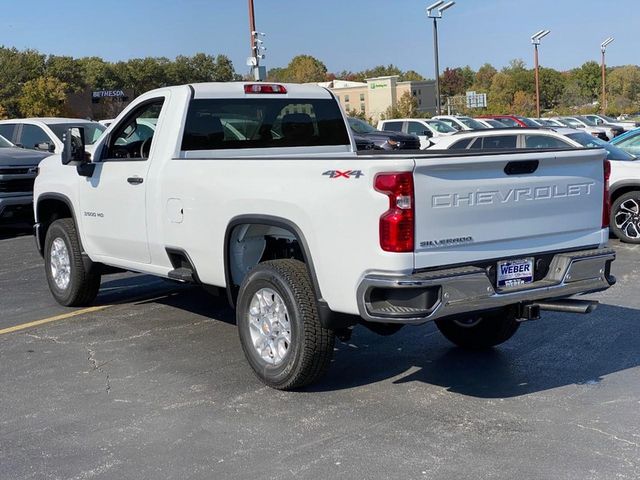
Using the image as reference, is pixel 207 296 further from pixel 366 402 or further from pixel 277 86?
pixel 366 402

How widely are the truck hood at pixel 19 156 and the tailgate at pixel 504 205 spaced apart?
35.1ft

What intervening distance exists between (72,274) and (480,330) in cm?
405

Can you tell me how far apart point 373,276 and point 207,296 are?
430 centimetres

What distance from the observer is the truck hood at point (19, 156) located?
13688 millimetres

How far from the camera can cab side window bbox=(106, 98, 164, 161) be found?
699cm

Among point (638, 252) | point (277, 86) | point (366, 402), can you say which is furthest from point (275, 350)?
point (638, 252)

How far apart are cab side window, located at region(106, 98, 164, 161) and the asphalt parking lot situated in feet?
5.20

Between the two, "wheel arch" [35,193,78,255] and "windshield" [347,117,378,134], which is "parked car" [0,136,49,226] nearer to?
"wheel arch" [35,193,78,255]

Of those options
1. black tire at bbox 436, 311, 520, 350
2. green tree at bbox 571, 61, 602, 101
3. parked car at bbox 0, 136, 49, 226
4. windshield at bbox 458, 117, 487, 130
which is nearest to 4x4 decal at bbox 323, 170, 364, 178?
black tire at bbox 436, 311, 520, 350

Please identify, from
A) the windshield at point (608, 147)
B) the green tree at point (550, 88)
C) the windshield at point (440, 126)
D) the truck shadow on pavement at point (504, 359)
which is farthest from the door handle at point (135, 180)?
the green tree at point (550, 88)

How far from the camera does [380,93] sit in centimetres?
9881

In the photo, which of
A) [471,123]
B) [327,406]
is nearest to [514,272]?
[327,406]

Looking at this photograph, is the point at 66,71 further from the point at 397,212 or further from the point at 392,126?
the point at 397,212

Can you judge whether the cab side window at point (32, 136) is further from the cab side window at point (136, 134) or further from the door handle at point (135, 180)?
the door handle at point (135, 180)
